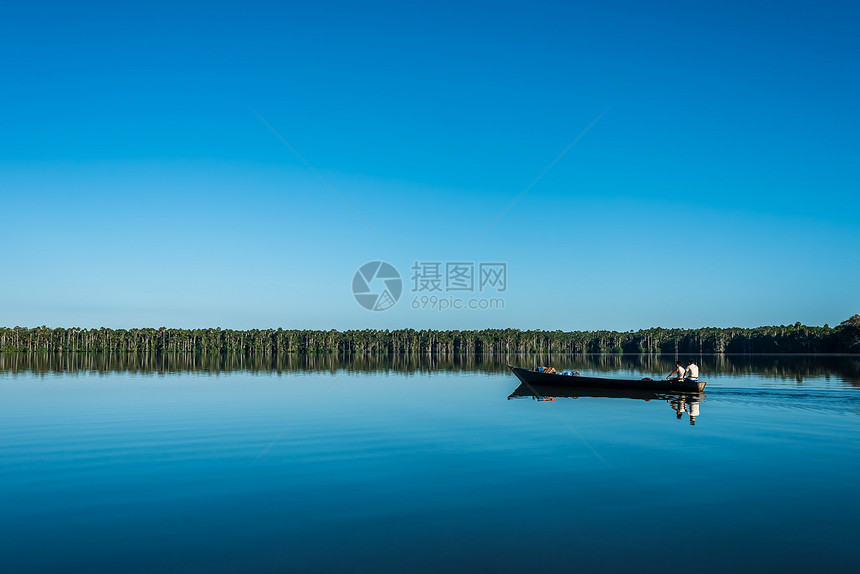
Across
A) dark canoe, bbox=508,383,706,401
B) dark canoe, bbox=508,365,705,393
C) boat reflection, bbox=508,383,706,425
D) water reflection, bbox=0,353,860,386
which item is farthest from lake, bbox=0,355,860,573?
water reflection, bbox=0,353,860,386

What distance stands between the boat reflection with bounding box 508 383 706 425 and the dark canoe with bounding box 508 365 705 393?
0.32 m

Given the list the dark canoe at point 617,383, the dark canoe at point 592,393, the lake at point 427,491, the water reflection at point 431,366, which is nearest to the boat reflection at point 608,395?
the dark canoe at point 592,393

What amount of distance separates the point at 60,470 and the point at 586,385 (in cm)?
2935

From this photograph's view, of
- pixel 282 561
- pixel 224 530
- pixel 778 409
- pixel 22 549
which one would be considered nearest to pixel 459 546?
pixel 282 561

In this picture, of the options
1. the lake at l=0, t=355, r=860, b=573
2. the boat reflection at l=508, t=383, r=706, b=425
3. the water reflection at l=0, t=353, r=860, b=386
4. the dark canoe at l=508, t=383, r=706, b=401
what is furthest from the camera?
the water reflection at l=0, t=353, r=860, b=386

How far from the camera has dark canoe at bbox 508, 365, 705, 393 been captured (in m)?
36.0

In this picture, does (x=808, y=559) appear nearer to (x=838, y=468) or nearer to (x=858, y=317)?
(x=838, y=468)

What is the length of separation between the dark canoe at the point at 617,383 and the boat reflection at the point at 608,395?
1.06ft

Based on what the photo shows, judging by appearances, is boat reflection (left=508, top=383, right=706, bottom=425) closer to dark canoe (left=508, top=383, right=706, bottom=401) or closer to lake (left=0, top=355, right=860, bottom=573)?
dark canoe (left=508, top=383, right=706, bottom=401)

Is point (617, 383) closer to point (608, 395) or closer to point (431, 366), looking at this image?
point (608, 395)

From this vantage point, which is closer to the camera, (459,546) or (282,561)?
(282,561)

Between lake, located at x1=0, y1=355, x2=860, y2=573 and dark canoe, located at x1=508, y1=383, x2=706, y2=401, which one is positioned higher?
lake, located at x1=0, y1=355, x2=860, y2=573

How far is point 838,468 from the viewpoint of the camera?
54.8 feet

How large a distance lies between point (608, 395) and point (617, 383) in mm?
1120
